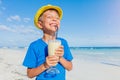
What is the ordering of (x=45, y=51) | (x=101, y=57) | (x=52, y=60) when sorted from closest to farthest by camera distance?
(x=52, y=60), (x=45, y=51), (x=101, y=57)

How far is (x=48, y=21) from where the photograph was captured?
2.67 m

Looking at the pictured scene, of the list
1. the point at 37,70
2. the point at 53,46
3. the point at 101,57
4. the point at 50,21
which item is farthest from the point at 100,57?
the point at 53,46

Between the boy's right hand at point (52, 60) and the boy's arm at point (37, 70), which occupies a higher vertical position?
the boy's right hand at point (52, 60)

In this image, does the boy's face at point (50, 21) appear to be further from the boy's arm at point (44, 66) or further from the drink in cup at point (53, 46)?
the boy's arm at point (44, 66)

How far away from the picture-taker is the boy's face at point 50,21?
2619 mm

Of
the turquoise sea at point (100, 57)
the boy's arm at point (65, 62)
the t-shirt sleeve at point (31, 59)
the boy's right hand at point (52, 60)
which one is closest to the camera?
the boy's right hand at point (52, 60)

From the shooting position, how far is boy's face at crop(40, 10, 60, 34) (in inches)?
103

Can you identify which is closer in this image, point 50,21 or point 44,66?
point 44,66

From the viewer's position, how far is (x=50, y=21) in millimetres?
2666

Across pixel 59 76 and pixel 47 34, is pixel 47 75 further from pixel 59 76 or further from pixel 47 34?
pixel 47 34

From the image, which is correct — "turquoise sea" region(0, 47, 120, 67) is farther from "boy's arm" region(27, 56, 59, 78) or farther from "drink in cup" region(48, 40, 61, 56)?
"drink in cup" region(48, 40, 61, 56)

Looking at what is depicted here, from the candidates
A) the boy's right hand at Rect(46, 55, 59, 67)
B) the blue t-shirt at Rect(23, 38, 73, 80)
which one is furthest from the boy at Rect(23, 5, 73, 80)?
the boy's right hand at Rect(46, 55, 59, 67)

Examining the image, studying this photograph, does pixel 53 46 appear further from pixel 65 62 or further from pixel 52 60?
pixel 65 62

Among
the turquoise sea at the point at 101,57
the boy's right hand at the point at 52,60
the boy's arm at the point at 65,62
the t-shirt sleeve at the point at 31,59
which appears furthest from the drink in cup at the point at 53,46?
the turquoise sea at the point at 101,57
